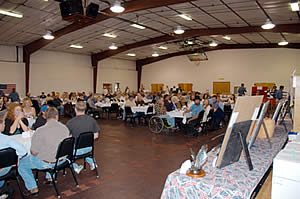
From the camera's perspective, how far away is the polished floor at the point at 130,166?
145 inches

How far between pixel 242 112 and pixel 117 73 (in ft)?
64.9

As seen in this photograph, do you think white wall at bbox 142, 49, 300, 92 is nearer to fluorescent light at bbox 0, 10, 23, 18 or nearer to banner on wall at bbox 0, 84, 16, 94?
banner on wall at bbox 0, 84, 16, 94

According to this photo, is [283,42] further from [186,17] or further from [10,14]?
[10,14]

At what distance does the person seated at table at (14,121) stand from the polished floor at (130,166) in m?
0.96

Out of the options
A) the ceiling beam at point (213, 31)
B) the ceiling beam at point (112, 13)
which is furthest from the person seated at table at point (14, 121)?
the ceiling beam at point (213, 31)

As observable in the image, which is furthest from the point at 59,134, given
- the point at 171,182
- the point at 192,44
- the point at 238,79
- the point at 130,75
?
the point at 130,75

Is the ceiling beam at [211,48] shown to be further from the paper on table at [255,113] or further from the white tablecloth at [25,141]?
the paper on table at [255,113]

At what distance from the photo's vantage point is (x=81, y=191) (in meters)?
3.70

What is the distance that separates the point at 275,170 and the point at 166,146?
556 cm

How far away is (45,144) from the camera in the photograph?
11.3 ft

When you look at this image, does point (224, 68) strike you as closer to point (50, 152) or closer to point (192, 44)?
point (192, 44)

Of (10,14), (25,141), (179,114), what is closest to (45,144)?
(25,141)

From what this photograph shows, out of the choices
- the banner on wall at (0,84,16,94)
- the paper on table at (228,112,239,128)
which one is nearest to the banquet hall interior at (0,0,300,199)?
the paper on table at (228,112,239,128)

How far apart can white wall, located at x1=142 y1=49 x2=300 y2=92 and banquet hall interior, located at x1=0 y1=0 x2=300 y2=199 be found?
2.8 inches
